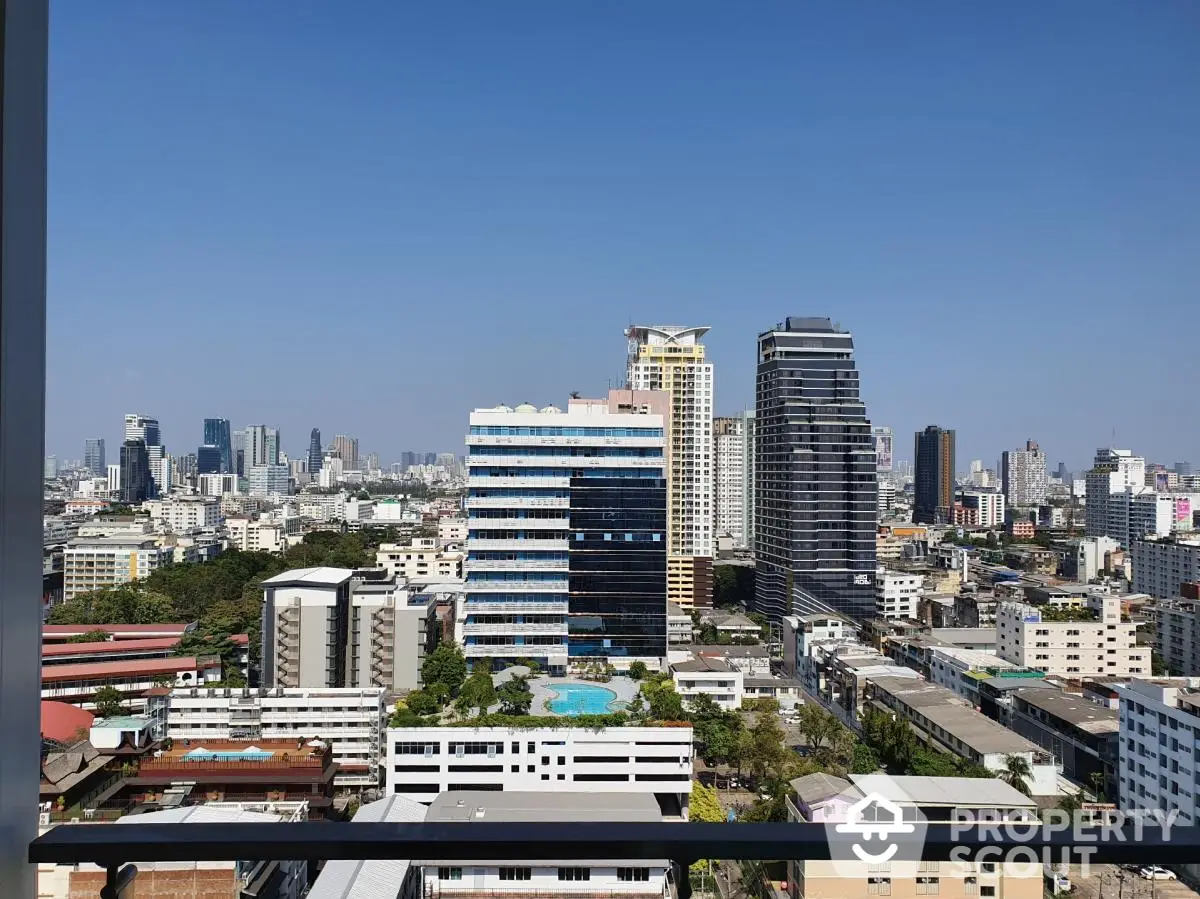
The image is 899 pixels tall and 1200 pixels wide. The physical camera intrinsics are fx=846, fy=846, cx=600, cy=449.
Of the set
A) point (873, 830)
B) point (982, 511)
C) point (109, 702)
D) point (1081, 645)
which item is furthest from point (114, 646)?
point (982, 511)

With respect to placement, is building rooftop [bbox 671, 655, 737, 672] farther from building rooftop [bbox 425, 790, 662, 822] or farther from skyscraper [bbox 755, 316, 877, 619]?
skyscraper [bbox 755, 316, 877, 619]

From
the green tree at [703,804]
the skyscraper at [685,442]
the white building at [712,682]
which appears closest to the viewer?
the green tree at [703,804]

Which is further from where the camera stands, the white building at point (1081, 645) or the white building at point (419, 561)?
the white building at point (419, 561)

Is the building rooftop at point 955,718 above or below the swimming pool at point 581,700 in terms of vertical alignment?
below

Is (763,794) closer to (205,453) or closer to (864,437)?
(864,437)

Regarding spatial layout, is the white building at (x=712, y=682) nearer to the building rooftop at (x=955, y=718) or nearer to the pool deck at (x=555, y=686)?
the pool deck at (x=555, y=686)

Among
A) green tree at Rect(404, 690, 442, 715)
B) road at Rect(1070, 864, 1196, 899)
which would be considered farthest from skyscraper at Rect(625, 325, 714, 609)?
road at Rect(1070, 864, 1196, 899)

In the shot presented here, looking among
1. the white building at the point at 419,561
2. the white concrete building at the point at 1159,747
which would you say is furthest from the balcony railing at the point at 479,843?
the white building at the point at 419,561

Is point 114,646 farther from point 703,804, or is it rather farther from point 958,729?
point 958,729
